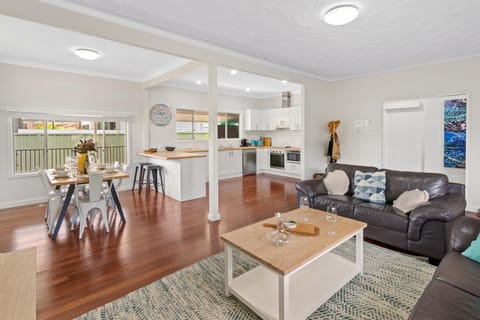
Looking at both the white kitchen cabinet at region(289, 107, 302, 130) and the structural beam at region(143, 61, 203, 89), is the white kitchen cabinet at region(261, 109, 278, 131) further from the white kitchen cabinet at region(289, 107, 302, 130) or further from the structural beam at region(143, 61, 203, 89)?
the structural beam at region(143, 61, 203, 89)

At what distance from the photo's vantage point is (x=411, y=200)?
279 centimetres

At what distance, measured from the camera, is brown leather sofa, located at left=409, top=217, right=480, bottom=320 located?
121 cm

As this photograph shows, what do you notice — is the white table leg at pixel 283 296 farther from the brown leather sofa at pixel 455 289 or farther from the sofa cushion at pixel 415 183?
the sofa cushion at pixel 415 183

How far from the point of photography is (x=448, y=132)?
4988 mm

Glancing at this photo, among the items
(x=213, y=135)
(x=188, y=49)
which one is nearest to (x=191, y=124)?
(x=213, y=135)

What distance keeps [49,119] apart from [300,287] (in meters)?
5.42

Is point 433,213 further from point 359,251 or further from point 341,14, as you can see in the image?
point 341,14

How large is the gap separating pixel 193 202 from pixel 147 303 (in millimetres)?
2947

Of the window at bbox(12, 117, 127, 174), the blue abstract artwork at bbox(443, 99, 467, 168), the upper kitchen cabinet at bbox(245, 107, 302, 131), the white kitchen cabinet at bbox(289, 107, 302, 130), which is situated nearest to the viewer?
the window at bbox(12, 117, 127, 174)

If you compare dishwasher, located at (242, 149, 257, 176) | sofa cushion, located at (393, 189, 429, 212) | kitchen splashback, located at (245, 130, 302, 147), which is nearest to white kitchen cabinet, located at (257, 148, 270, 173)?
dishwasher, located at (242, 149, 257, 176)

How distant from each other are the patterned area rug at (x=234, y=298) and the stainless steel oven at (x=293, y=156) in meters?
4.73

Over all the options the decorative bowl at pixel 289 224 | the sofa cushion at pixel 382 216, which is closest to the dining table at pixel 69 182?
the decorative bowl at pixel 289 224

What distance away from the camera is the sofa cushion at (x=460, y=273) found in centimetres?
141

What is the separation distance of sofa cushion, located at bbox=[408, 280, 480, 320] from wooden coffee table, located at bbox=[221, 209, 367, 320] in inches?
24.2
